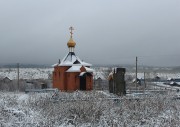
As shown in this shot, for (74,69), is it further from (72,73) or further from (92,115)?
(92,115)

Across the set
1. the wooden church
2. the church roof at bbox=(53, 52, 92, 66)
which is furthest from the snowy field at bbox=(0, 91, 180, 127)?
the church roof at bbox=(53, 52, 92, 66)

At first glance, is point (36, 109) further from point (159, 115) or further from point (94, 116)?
point (159, 115)

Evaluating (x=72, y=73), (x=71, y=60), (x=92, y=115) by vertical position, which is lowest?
(x=92, y=115)

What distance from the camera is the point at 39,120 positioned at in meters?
9.30

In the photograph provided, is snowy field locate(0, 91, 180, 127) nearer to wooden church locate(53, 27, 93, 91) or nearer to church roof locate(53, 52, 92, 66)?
wooden church locate(53, 27, 93, 91)

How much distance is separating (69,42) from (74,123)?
15779 mm

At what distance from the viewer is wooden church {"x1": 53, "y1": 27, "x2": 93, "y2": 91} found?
23.3 metres

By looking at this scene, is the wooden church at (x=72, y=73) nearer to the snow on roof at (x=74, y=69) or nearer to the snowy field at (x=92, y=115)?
the snow on roof at (x=74, y=69)

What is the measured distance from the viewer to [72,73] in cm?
2344

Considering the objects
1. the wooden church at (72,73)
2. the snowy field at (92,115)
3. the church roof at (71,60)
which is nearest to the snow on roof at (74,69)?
the wooden church at (72,73)

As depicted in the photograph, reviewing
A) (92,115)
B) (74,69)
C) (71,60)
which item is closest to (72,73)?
(74,69)

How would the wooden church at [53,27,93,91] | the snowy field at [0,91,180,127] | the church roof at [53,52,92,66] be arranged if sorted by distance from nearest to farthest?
the snowy field at [0,91,180,127], the wooden church at [53,27,93,91], the church roof at [53,52,92,66]

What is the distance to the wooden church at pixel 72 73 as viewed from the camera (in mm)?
23281

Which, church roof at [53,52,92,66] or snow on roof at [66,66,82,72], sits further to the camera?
church roof at [53,52,92,66]
